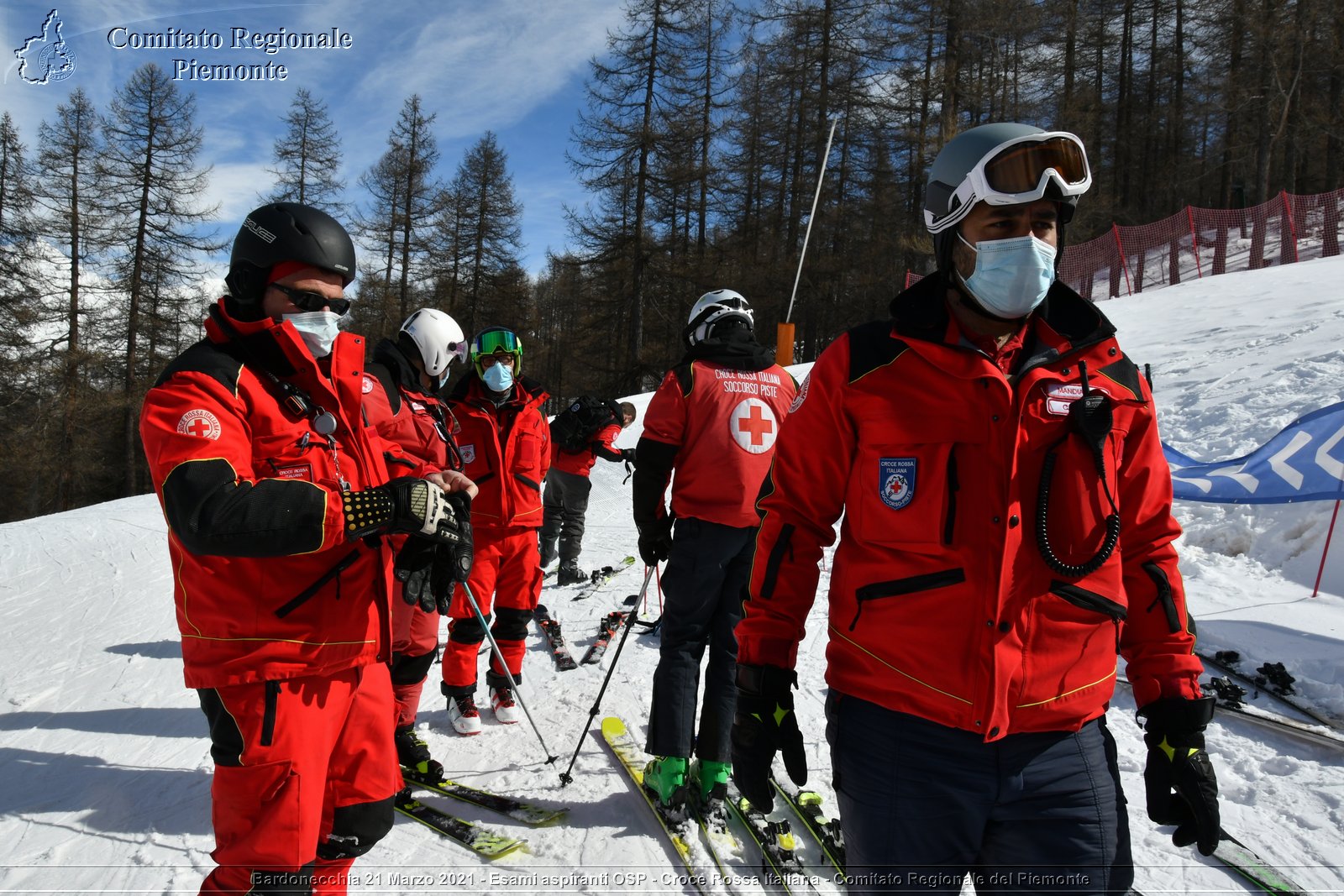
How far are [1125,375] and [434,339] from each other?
386cm

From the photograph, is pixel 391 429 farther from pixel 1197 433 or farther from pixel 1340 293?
pixel 1340 293

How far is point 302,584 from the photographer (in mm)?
2170

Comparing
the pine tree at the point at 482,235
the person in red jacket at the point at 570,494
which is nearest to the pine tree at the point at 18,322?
the pine tree at the point at 482,235

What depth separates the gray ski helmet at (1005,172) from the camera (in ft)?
6.16

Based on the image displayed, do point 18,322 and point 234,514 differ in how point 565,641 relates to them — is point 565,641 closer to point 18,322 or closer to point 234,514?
point 234,514

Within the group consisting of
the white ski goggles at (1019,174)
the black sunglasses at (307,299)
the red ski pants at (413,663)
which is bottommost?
the red ski pants at (413,663)

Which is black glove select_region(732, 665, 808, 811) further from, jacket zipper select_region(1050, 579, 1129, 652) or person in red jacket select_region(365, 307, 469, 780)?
person in red jacket select_region(365, 307, 469, 780)

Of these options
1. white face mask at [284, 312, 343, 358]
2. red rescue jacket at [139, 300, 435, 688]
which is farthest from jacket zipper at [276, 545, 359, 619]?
white face mask at [284, 312, 343, 358]

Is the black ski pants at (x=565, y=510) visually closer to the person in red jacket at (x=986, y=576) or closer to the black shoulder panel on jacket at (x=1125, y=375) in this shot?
the person in red jacket at (x=986, y=576)

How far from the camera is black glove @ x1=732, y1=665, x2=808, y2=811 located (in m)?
1.90

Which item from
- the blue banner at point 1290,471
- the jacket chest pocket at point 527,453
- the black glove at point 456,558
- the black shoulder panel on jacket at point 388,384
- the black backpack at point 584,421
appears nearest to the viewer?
the black glove at point 456,558

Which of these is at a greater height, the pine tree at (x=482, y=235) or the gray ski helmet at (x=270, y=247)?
the pine tree at (x=482, y=235)

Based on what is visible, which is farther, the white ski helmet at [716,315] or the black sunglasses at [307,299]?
Answer: the white ski helmet at [716,315]

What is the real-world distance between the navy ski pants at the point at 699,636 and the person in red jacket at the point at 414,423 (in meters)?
1.17
